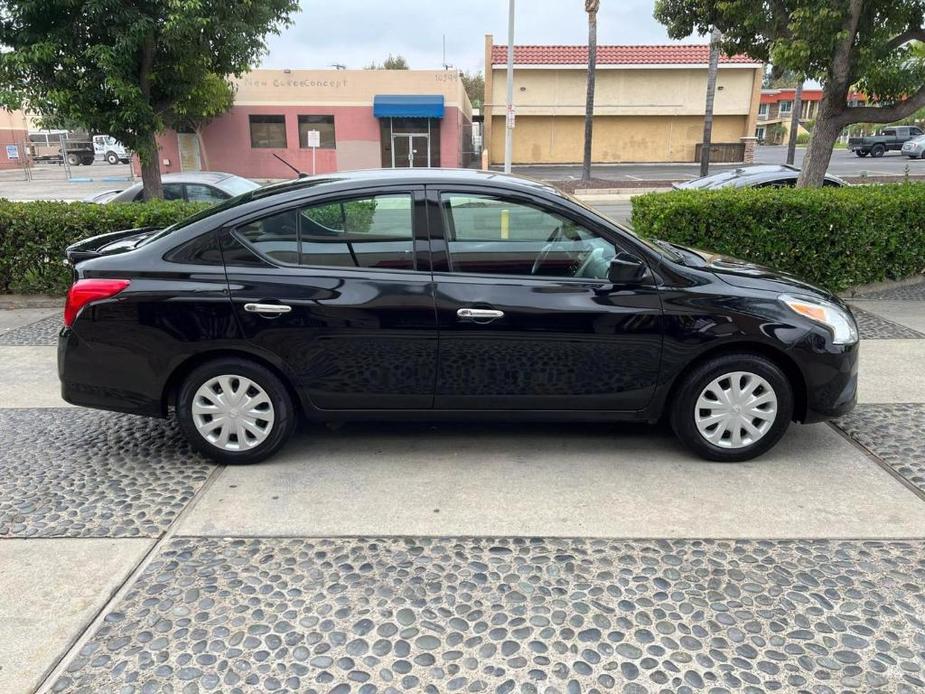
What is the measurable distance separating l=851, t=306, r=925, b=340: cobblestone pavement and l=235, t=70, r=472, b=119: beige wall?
85.7 feet

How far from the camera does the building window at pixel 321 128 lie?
3125cm

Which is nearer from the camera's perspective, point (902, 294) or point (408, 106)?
point (902, 294)

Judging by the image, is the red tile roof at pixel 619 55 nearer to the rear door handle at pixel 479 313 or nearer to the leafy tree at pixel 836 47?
the leafy tree at pixel 836 47

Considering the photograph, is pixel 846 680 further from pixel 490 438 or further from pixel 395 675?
pixel 490 438

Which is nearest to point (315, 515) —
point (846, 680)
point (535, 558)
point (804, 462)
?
point (535, 558)

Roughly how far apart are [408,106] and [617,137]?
39.7ft

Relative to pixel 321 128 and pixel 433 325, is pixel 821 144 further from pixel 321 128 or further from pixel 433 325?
pixel 321 128

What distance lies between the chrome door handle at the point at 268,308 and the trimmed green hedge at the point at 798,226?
498cm

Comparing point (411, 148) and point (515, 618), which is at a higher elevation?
point (411, 148)

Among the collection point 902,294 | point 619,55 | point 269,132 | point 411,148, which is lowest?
point 902,294

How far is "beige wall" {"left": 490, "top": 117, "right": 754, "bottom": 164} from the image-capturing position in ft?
120

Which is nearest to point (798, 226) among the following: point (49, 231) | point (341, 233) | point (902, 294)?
point (902, 294)

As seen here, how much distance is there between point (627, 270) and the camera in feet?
12.8

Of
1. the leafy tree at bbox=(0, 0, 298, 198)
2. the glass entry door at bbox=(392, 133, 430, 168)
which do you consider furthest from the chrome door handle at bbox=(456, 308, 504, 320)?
the glass entry door at bbox=(392, 133, 430, 168)
